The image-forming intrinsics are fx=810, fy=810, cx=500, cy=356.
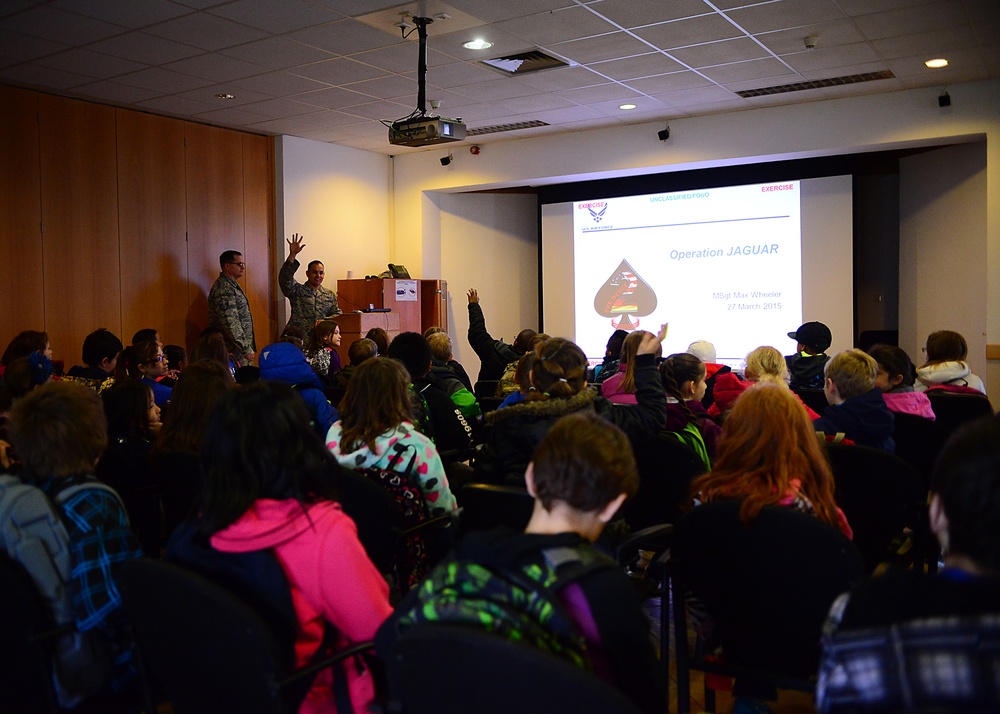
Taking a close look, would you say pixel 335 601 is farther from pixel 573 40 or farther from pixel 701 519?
pixel 573 40

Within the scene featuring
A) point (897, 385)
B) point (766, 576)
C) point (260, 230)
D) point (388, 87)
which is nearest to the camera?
point (766, 576)

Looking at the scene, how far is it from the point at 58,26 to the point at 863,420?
5280mm

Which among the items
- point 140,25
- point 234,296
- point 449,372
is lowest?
point 449,372

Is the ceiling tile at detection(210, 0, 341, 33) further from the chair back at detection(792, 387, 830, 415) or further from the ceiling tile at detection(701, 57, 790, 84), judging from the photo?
the chair back at detection(792, 387, 830, 415)

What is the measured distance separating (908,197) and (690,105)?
287cm

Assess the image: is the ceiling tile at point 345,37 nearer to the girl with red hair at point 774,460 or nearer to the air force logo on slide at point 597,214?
the girl with red hair at point 774,460

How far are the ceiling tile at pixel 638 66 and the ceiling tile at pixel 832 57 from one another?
0.87 m

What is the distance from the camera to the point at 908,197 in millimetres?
8719

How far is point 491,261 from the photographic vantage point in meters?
10.7

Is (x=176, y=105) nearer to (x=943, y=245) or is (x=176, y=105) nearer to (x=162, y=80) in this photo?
(x=162, y=80)

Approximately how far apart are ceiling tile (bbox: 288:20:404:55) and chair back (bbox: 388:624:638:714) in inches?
192

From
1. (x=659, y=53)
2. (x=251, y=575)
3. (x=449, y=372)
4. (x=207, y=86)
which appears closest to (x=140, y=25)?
(x=207, y=86)

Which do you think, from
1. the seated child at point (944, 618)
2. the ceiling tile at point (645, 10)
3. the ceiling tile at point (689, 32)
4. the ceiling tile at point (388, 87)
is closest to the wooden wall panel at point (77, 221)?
the ceiling tile at point (388, 87)

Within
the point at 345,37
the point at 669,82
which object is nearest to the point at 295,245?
the point at 345,37
